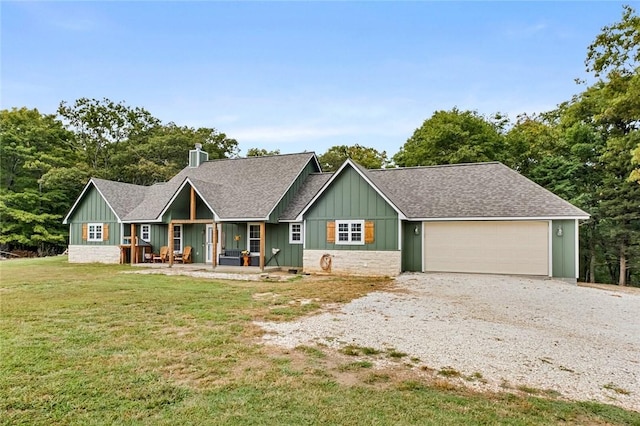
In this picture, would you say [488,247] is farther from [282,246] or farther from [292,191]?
[292,191]

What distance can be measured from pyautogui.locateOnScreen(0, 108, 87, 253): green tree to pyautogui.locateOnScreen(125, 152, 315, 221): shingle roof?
11322mm

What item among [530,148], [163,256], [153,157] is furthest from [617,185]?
[153,157]

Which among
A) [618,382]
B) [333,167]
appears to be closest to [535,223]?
[618,382]

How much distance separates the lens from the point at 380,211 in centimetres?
1467

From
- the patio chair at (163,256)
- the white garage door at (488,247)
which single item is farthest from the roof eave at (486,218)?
the patio chair at (163,256)

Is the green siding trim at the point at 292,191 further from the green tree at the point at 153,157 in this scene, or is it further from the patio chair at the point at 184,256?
the green tree at the point at 153,157

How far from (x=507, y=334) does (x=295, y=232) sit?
11675mm

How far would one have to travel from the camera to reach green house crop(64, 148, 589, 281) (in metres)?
14.0

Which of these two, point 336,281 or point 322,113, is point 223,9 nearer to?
point 336,281

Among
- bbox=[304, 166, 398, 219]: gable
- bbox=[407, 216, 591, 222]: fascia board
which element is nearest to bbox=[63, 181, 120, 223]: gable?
bbox=[304, 166, 398, 219]: gable

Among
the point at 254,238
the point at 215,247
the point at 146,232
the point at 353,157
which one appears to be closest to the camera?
the point at 215,247

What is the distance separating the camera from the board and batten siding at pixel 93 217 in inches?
790

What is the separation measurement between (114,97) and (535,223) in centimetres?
3788

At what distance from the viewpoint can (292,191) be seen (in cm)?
1828
